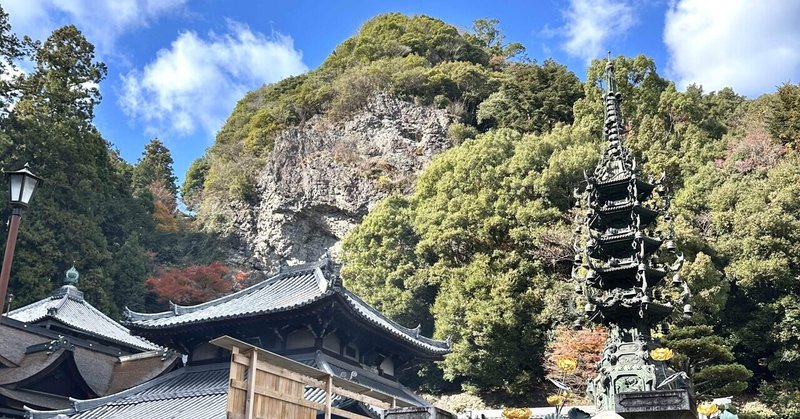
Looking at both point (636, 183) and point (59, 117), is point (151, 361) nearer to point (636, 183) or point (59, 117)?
point (636, 183)

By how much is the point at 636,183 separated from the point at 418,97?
26.2 m

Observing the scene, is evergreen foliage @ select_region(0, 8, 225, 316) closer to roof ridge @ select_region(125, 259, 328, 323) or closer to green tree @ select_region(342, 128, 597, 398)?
green tree @ select_region(342, 128, 597, 398)

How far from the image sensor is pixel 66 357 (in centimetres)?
1708

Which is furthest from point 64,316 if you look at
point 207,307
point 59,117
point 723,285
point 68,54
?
point 723,285

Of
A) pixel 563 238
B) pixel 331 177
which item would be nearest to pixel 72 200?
pixel 331 177

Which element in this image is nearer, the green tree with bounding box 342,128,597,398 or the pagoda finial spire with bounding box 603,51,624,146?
the pagoda finial spire with bounding box 603,51,624,146

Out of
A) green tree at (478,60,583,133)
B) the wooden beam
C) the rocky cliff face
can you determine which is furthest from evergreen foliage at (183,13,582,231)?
the wooden beam

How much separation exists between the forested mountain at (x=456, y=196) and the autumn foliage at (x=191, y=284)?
71cm

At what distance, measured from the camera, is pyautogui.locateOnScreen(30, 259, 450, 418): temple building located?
13805mm

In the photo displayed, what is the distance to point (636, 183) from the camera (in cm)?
1366

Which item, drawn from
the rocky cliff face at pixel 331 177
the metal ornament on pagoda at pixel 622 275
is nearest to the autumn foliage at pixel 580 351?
the metal ornament on pagoda at pixel 622 275

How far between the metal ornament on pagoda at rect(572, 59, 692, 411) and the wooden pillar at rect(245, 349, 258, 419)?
6096 mm

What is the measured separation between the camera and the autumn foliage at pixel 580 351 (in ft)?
68.3

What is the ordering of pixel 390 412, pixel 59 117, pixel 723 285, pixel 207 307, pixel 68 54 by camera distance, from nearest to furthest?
1. pixel 390 412
2. pixel 207 307
3. pixel 723 285
4. pixel 59 117
5. pixel 68 54
